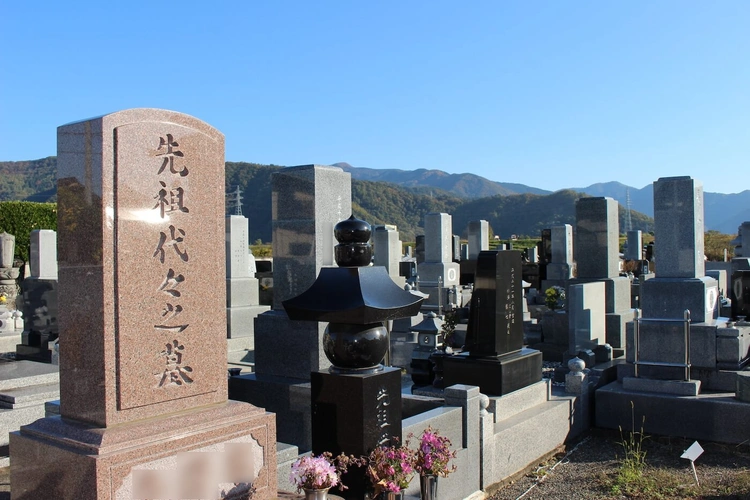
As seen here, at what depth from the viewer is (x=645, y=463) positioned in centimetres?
663

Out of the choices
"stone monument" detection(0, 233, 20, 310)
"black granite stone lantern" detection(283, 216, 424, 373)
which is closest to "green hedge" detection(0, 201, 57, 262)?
"stone monument" detection(0, 233, 20, 310)

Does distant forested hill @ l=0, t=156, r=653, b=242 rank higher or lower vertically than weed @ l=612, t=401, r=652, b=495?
higher

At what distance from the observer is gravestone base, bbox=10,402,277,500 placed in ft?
10.3

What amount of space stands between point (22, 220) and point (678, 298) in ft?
79.9

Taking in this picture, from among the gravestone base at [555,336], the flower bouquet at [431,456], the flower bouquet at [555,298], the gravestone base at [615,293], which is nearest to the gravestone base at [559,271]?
the flower bouquet at [555,298]

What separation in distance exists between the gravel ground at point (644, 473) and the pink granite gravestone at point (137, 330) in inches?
127

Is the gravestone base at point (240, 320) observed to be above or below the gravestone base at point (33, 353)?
above

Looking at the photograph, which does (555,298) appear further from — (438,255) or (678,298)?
(438,255)

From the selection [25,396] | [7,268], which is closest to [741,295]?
[25,396]

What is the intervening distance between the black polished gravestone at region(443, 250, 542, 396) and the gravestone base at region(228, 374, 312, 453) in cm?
184

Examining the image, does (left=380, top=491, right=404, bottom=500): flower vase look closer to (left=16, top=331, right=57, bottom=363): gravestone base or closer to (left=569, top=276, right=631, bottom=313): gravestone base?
(left=569, top=276, right=631, bottom=313): gravestone base

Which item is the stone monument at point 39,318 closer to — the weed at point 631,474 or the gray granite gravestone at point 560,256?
the weed at point 631,474

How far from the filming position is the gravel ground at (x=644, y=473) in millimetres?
5762

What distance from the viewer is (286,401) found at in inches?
246
